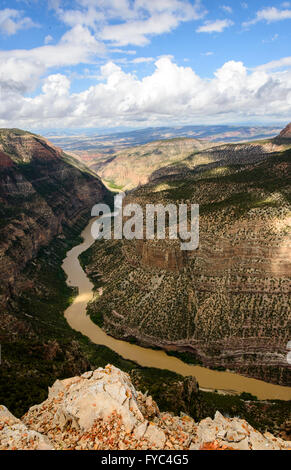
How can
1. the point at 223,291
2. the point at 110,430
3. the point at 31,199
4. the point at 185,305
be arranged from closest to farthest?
the point at 110,430, the point at 223,291, the point at 185,305, the point at 31,199

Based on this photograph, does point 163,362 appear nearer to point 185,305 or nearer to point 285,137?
point 185,305

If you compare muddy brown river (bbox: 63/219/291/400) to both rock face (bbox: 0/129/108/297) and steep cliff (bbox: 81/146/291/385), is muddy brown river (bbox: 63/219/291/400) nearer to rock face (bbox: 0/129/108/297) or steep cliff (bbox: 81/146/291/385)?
steep cliff (bbox: 81/146/291/385)

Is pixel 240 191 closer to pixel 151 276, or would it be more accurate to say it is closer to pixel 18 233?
pixel 151 276

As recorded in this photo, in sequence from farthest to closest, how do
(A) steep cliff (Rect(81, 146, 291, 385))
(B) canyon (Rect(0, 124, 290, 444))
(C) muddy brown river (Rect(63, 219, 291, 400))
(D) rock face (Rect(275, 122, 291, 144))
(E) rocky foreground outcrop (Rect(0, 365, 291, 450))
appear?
(D) rock face (Rect(275, 122, 291, 144)) < (A) steep cliff (Rect(81, 146, 291, 385)) < (C) muddy brown river (Rect(63, 219, 291, 400)) < (B) canyon (Rect(0, 124, 290, 444)) < (E) rocky foreground outcrop (Rect(0, 365, 291, 450))

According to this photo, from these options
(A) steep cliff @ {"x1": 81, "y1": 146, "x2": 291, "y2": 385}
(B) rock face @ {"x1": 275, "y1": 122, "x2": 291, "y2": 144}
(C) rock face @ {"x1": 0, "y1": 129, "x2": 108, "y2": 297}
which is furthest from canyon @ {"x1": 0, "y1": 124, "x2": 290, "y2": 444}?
(B) rock face @ {"x1": 275, "y1": 122, "x2": 291, "y2": 144}

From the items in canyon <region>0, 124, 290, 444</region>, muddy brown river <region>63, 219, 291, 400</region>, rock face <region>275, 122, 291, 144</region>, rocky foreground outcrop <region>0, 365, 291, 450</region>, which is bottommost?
muddy brown river <region>63, 219, 291, 400</region>

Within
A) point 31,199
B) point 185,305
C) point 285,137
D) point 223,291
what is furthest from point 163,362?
point 285,137
